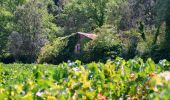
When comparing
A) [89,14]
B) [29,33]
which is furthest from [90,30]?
[29,33]

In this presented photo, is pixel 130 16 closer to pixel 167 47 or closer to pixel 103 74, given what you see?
pixel 167 47

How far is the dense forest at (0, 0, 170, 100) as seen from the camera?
5.67 m

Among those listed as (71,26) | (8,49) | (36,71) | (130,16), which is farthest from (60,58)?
(36,71)

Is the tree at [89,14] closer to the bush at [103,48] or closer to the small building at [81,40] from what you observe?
the small building at [81,40]

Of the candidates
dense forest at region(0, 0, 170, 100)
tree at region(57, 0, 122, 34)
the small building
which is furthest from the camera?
tree at region(57, 0, 122, 34)

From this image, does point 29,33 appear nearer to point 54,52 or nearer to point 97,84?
point 54,52

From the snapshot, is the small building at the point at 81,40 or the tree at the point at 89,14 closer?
the small building at the point at 81,40

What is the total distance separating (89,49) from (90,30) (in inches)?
620

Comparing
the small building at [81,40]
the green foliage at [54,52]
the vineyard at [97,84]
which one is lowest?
the green foliage at [54,52]

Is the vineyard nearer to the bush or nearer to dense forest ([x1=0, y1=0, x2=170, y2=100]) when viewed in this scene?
dense forest ([x1=0, y1=0, x2=170, y2=100])

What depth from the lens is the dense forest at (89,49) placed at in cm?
567

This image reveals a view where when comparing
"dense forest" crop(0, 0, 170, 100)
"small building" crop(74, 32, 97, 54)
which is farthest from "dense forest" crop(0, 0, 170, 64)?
"small building" crop(74, 32, 97, 54)

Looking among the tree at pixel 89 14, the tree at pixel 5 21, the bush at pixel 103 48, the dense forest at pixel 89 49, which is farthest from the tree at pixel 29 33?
the bush at pixel 103 48

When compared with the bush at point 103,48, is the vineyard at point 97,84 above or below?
above
